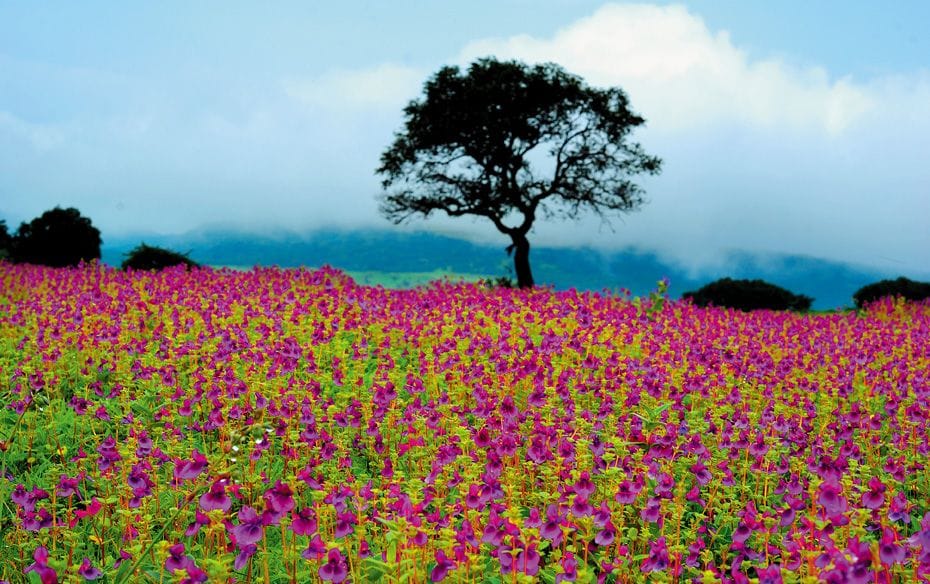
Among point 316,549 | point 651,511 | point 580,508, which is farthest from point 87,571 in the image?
point 651,511

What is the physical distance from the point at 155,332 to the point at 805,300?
21.0 metres

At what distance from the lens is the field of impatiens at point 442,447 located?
3531mm

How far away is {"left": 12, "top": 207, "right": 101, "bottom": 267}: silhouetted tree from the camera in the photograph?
2542 cm

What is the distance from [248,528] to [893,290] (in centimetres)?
2529

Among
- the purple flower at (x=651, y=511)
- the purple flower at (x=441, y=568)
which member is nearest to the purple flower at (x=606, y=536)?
the purple flower at (x=651, y=511)

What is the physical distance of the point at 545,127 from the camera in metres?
29.8

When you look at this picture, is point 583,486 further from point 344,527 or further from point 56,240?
point 56,240

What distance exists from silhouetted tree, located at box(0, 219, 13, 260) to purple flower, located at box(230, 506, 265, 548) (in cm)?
2734

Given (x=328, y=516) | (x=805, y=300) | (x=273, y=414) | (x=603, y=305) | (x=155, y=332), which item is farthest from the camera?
(x=805, y=300)

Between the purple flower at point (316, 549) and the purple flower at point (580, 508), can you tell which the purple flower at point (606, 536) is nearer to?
the purple flower at point (580, 508)

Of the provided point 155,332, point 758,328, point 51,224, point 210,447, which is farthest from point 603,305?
Result: point 51,224

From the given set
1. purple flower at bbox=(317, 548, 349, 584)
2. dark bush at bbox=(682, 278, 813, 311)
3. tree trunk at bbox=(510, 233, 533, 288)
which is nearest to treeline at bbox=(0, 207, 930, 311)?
dark bush at bbox=(682, 278, 813, 311)

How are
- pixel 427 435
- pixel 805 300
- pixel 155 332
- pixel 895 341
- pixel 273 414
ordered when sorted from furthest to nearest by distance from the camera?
pixel 805 300 < pixel 895 341 < pixel 155 332 < pixel 427 435 < pixel 273 414

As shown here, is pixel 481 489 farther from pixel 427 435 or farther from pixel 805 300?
pixel 805 300
